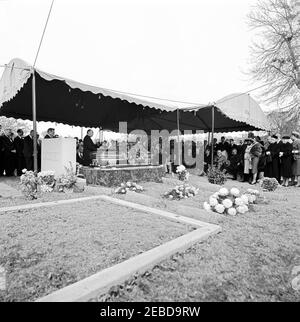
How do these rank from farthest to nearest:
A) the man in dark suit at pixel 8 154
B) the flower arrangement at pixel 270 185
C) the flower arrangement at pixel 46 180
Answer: the man in dark suit at pixel 8 154, the flower arrangement at pixel 270 185, the flower arrangement at pixel 46 180

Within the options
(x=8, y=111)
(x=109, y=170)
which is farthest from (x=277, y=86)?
(x=8, y=111)

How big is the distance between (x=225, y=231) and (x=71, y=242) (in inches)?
68.9

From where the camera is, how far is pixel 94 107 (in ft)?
28.2

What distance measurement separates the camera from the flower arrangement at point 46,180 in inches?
182

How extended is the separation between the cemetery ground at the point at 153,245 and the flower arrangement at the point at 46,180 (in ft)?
4.13

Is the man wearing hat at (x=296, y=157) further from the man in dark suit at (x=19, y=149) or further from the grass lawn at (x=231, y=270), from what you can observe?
the man in dark suit at (x=19, y=149)

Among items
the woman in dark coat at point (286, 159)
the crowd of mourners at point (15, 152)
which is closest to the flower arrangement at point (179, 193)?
the woman in dark coat at point (286, 159)

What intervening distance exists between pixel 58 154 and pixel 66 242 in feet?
11.4

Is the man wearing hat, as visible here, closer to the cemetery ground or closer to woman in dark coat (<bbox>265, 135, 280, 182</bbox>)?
woman in dark coat (<bbox>265, 135, 280, 182</bbox>)

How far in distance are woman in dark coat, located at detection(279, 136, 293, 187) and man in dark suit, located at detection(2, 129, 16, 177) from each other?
8812 millimetres

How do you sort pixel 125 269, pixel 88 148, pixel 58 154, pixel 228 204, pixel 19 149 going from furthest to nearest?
pixel 19 149
pixel 88 148
pixel 58 154
pixel 228 204
pixel 125 269

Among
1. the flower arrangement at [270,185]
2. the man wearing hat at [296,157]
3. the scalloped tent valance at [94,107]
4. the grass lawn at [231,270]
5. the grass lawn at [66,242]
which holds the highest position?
the scalloped tent valance at [94,107]

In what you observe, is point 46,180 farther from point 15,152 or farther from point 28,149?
point 15,152

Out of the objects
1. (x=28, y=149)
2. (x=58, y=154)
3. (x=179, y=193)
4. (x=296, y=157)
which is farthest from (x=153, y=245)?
(x=296, y=157)
